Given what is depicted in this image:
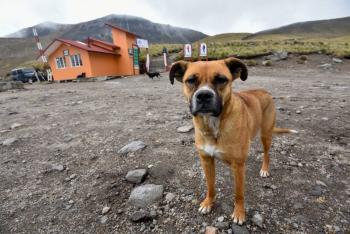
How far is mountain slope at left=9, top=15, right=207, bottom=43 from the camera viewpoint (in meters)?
133

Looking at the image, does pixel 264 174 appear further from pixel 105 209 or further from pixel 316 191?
pixel 105 209

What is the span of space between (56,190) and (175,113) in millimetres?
3926

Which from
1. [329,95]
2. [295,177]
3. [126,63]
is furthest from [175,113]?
[126,63]

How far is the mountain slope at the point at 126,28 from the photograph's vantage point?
133 metres

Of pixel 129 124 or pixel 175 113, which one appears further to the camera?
pixel 175 113

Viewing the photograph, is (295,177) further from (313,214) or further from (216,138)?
(216,138)

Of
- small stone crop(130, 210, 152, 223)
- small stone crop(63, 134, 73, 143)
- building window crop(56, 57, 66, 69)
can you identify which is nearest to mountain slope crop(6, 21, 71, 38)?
building window crop(56, 57, 66, 69)

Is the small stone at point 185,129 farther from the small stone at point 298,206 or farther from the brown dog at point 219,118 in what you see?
the small stone at point 298,206

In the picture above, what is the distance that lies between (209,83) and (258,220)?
5.39 ft

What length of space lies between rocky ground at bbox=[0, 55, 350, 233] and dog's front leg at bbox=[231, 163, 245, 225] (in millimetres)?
90

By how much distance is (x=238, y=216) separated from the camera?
2.56m

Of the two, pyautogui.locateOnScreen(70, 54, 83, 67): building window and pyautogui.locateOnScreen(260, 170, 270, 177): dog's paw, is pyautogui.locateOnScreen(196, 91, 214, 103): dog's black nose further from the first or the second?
pyautogui.locateOnScreen(70, 54, 83, 67): building window

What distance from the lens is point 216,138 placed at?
245 cm

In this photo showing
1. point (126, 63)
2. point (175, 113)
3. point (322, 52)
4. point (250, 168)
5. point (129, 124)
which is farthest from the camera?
point (126, 63)
